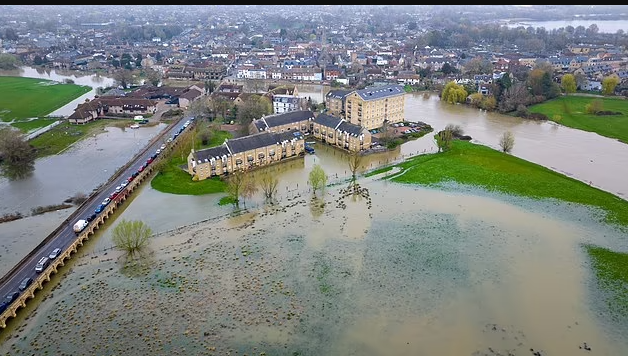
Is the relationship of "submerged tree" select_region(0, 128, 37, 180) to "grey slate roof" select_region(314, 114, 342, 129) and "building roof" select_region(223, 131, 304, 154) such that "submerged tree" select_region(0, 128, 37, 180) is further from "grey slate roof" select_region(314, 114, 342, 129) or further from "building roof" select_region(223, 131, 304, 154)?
"grey slate roof" select_region(314, 114, 342, 129)

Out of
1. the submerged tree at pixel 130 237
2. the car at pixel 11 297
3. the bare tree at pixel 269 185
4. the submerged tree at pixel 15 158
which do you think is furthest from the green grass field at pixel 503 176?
the submerged tree at pixel 15 158

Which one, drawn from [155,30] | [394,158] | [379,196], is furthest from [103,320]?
[155,30]

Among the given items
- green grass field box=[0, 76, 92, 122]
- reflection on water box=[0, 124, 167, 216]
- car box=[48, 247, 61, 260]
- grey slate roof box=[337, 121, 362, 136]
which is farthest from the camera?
green grass field box=[0, 76, 92, 122]

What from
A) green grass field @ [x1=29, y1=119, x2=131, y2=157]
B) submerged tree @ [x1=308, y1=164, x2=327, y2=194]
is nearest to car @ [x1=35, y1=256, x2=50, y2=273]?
submerged tree @ [x1=308, y1=164, x2=327, y2=194]

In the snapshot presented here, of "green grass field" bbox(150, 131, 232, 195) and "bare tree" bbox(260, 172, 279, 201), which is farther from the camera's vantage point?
"green grass field" bbox(150, 131, 232, 195)

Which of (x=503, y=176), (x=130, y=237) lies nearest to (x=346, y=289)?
(x=130, y=237)
